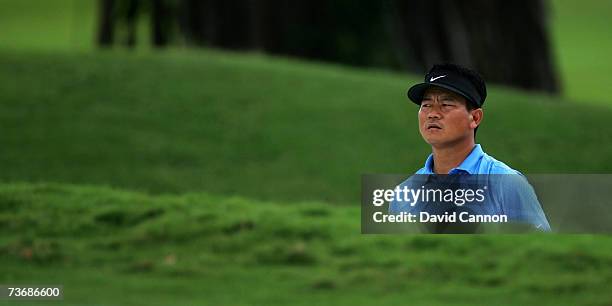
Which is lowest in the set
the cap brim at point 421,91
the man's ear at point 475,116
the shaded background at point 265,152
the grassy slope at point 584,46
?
the man's ear at point 475,116

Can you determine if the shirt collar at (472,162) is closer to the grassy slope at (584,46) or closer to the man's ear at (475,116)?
the man's ear at (475,116)

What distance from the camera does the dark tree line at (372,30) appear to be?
15875 millimetres

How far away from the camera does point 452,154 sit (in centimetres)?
441

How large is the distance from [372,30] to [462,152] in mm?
12331

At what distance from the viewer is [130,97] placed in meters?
11.1

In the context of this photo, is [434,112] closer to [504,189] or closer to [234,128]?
[504,189]

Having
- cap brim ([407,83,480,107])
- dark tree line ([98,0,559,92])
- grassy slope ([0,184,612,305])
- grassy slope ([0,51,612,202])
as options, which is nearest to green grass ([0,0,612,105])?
dark tree line ([98,0,559,92])

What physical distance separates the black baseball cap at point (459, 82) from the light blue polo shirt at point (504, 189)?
0.17 m

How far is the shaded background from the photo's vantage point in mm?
6375

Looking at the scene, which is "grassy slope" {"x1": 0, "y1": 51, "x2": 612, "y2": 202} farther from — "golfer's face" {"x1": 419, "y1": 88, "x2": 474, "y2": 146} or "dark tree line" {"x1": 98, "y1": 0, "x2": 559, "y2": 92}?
"golfer's face" {"x1": 419, "y1": 88, "x2": 474, "y2": 146}

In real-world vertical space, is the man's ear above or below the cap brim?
below

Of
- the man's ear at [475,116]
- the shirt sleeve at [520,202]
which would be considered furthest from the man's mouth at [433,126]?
the shirt sleeve at [520,202]

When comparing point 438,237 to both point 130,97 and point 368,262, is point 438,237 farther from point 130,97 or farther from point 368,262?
point 130,97

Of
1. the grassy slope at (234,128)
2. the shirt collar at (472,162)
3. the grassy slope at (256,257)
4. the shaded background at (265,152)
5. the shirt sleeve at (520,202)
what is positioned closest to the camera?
the shirt sleeve at (520,202)
